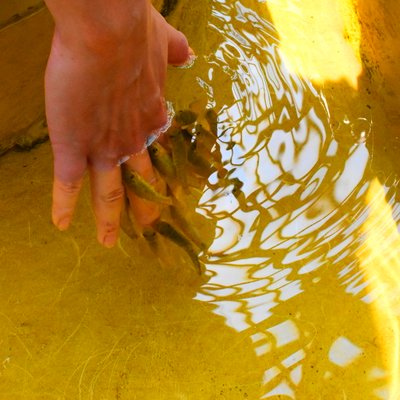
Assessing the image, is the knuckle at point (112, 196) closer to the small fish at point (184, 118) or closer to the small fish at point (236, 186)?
the small fish at point (184, 118)

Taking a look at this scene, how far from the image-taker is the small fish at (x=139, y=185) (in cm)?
121

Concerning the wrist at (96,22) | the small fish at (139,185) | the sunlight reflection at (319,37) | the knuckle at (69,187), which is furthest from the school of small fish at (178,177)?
the sunlight reflection at (319,37)

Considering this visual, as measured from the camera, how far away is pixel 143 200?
1.31 meters

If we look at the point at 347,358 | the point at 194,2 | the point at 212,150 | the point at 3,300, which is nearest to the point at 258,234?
the point at 212,150

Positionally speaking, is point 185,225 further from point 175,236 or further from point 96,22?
point 96,22

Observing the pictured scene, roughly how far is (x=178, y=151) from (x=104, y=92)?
0.34 m

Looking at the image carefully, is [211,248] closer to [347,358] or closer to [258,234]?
[258,234]

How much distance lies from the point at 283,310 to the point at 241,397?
250 millimetres

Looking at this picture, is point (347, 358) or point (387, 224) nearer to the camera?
point (347, 358)

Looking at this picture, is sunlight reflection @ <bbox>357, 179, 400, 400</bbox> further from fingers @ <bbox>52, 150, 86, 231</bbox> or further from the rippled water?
fingers @ <bbox>52, 150, 86, 231</bbox>

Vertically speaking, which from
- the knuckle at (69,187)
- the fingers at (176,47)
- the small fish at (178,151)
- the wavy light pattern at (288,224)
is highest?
the fingers at (176,47)

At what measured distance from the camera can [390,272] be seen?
1.56 m

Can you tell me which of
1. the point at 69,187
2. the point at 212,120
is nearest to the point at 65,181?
the point at 69,187

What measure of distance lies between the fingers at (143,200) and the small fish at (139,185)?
0.02m
